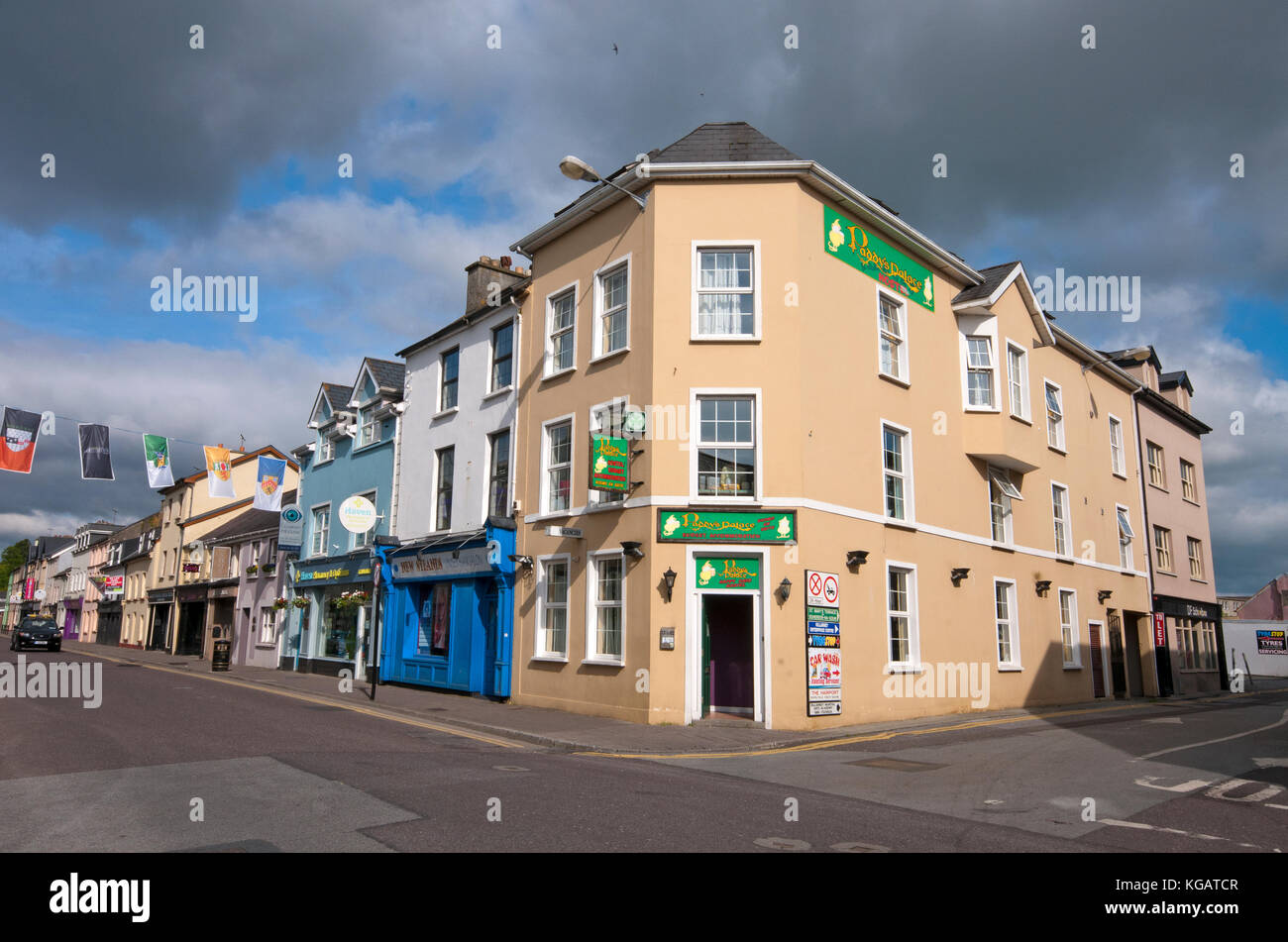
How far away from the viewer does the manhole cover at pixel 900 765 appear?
1076 centimetres

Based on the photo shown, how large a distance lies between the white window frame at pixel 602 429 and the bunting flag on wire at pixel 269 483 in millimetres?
20446

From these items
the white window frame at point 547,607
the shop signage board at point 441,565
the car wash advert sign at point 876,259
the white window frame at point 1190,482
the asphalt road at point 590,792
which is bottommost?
the asphalt road at point 590,792

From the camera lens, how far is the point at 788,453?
1579 centimetres

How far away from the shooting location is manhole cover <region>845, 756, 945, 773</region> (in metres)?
10.8

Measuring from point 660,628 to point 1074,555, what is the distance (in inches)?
629

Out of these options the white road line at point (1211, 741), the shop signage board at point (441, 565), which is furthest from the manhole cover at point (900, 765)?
the shop signage board at point (441, 565)

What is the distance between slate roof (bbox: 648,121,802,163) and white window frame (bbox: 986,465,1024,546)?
1011cm

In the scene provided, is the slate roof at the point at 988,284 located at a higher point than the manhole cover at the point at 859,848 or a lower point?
higher

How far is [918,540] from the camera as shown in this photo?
18531 mm

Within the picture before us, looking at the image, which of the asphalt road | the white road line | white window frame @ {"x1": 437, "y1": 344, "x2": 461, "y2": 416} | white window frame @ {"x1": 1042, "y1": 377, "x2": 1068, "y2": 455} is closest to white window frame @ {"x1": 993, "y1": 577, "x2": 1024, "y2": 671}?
white window frame @ {"x1": 1042, "y1": 377, "x2": 1068, "y2": 455}

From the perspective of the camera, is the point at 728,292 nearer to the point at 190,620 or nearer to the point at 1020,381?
the point at 1020,381

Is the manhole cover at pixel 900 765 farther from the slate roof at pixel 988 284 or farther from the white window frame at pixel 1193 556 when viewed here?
the white window frame at pixel 1193 556

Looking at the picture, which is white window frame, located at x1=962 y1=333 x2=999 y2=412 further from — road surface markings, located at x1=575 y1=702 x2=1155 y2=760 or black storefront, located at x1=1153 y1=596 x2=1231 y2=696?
black storefront, located at x1=1153 y1=596 x2=1231 y2=696

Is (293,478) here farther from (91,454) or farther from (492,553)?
(492,553)
